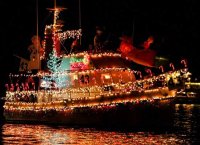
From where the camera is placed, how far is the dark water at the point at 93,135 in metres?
31.6

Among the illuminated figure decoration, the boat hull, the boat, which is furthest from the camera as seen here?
the illuminated figure decoration

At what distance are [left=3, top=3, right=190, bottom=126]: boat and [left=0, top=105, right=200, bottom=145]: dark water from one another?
3.08 ft

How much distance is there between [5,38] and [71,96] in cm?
1224

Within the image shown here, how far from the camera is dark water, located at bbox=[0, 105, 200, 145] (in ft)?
104

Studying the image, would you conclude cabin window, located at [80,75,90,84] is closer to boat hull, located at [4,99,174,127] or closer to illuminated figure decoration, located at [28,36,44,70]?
boat hull, located at [4,99,174,127]

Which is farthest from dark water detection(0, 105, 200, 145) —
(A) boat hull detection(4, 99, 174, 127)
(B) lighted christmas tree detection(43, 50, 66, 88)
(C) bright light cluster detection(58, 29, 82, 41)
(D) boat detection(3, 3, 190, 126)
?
(C) bright light cluster detection(58, 29, 82, 41)

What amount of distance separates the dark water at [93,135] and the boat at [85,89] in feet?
3.08

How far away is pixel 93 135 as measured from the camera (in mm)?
33906

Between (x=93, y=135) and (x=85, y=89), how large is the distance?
4177 millimetres

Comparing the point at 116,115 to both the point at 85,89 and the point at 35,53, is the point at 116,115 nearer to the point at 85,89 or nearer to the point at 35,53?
A: the point at 85,89

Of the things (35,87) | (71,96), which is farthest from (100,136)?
(35,87)

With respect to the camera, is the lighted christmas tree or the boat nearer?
the boat

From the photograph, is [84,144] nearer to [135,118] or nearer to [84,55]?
[135,118]

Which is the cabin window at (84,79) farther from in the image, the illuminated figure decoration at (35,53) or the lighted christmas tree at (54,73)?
the illuminated figure decoration at (35,53)
